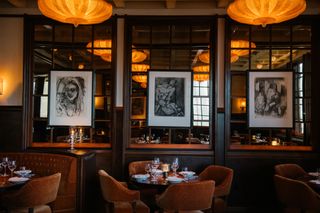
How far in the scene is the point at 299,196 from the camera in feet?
13.4

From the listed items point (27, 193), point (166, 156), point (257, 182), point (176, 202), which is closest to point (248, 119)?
point (257, 182)

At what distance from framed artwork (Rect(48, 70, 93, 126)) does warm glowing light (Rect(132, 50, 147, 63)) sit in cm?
83

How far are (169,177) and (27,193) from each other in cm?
180

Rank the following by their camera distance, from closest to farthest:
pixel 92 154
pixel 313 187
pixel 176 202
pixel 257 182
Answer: pixel 176 202 < pixel 313 187 < pixel 92 154 < pixel 257 182

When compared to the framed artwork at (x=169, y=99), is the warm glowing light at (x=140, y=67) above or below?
above

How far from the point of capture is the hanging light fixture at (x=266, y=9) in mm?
3770

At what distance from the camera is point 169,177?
459 centimetres

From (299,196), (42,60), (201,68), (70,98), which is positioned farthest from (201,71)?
(42,60)

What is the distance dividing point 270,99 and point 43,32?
4.30 meters

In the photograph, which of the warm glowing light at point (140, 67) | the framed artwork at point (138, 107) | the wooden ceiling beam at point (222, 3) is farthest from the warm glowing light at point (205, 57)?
the framed artwork at point (138, 107)

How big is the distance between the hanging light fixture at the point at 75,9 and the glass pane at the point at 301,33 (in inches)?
142

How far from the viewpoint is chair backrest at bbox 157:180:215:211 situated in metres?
3.88

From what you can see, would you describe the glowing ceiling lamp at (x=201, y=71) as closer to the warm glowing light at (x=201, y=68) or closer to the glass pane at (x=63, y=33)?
the warm glowing light at (x=201, y=68)

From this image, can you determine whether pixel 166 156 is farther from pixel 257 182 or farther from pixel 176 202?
pixel 176 202
